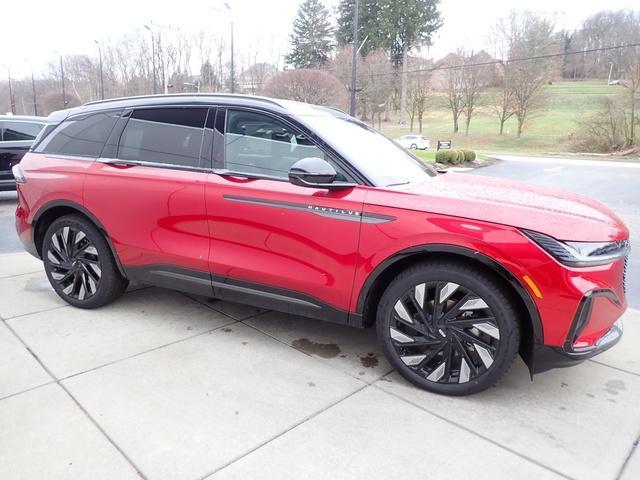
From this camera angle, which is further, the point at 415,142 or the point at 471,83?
the point at 471,83

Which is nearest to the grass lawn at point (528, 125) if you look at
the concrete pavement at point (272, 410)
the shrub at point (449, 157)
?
the shrub at point (449, 157)

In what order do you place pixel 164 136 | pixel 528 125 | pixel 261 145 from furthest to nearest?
pixel 528 125
pixel 164 136
pixel 261 145

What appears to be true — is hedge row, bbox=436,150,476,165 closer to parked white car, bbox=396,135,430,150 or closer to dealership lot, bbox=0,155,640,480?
parked white car, bbox=396,135,430,150

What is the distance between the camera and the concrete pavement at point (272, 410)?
223 cm

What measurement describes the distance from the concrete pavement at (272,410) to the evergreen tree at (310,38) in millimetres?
63393

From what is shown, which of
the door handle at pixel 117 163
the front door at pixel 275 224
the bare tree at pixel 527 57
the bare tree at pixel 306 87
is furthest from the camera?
the bare tree at pixel 527 57

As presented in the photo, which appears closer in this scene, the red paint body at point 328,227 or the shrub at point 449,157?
the red paint body at point 328,227

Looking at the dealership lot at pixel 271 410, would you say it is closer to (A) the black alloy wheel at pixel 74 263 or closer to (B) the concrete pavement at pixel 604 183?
(A) the black alloy wheel at pixel 74 263

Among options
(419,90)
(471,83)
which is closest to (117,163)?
(471,83)

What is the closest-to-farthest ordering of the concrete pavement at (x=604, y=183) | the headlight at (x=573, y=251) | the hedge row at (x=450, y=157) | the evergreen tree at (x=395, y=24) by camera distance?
1. the headlight at (x=573, y=251)
2. the concrete pavement at (x=604, y=183)
3. the hedge row at (x=450, y=157)
4. the evergreen tree at (x=395, y=24)

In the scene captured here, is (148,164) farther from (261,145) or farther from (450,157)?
(450,157)

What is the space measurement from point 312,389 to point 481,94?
160 feet

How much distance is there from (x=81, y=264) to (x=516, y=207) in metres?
3.33

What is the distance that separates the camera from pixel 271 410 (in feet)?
8.66
